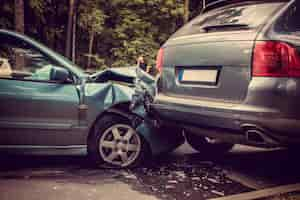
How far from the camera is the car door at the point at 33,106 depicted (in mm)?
4035

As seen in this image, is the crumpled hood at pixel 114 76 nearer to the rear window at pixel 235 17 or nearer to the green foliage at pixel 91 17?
the rear window at pixel 235 17

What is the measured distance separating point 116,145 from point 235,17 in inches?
74.7

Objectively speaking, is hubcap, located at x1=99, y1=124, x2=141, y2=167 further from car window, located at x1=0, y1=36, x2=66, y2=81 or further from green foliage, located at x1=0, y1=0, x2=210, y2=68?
green foliage, located at x1=0, y1=0, x2=210, y2=68

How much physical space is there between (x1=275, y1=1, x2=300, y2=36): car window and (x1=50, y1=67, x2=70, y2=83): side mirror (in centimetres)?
223

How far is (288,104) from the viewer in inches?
118

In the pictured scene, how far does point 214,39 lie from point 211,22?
0.48 meters

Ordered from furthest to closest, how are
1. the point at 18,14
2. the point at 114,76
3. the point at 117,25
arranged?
the point at 117,25 → the point at 18,14 → the point at 114,76

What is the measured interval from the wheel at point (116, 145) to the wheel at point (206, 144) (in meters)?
0.98

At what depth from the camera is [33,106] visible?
160 inches

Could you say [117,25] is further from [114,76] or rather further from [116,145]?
[116,145]

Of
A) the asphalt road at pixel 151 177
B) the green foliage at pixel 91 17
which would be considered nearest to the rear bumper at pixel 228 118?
the asphalt road at pixel 151 177

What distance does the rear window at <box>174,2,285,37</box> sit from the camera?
3395 millimetres

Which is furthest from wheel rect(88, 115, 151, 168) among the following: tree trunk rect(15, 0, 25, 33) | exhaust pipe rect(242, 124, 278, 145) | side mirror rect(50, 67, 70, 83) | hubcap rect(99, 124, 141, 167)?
tree trunk rect(15, 0, 25, 33)

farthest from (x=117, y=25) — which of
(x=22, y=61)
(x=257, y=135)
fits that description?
(x=257, y=135)
